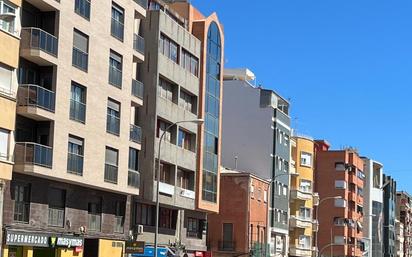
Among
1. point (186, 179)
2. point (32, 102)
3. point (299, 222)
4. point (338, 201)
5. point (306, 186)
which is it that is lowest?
point (299, 222)

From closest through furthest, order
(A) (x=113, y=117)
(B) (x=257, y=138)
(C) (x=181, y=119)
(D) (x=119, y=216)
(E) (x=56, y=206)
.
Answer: (E) (x=56, y=206), (A) (x=113, y=117), (D) (x=119, y=216), (C) (x=181, y=119), (B) (x=257, y=138)

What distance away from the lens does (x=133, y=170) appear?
5072 cm

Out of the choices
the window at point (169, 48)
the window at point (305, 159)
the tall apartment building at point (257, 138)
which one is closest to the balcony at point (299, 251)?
the tall apartment building at point (257, 138)

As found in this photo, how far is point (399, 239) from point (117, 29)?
434 ft

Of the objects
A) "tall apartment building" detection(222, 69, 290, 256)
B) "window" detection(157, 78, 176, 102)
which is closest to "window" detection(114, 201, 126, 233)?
"window" detection(157, 78, 176, 102)

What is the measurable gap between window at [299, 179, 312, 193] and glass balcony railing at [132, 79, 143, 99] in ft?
151

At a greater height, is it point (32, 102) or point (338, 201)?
point (32, 102)

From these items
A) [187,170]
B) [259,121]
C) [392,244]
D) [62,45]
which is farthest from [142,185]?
[392,244]

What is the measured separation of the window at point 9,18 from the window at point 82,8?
15.4 ft

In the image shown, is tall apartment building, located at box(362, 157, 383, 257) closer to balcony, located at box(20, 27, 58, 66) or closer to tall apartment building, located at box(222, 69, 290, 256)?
tall apartment building, located at box(222, 69, 290, 256)

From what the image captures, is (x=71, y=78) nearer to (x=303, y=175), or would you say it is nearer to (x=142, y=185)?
(x=142, y=185)

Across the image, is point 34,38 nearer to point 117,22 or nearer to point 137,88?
point 117,22

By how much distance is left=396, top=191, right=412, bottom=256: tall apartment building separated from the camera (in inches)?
6940

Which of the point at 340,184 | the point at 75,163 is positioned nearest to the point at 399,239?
the point at 340,184
